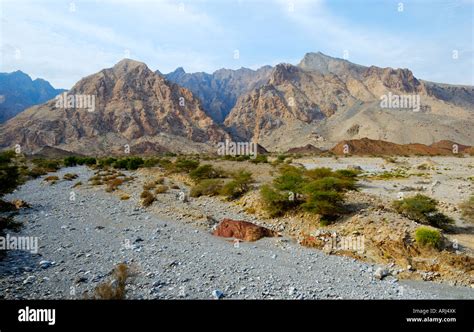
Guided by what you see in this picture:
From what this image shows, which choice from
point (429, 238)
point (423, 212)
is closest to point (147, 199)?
point (423, 212)

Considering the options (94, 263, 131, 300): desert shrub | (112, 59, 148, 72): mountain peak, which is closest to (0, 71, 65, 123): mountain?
(112, 59, 148, 72): mountain peak

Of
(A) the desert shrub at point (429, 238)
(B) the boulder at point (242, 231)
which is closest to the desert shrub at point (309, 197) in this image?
(B) the boulder at point (242, 231)

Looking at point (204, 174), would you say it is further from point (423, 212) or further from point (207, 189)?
point (423, 212)

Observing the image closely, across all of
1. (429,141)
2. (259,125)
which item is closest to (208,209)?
(429,141)

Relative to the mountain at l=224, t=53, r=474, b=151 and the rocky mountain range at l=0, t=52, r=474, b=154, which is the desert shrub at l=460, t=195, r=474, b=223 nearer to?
the rocky mountain range at l=0, t=52, r=474, b=154

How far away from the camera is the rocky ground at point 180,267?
6887 mm

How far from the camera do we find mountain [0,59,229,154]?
98062 millimetres

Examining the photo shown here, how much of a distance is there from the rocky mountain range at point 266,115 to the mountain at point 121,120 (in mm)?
328

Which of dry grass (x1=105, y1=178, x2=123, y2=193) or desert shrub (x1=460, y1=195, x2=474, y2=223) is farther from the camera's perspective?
dry grass (x1=105, y1=178, x2=123, y2=193)

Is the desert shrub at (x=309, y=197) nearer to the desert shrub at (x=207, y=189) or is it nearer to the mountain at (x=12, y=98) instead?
the desert shrub at (x=207, y=189)

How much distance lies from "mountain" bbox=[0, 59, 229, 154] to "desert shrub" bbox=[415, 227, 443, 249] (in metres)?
87.8

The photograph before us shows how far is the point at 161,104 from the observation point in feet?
398
